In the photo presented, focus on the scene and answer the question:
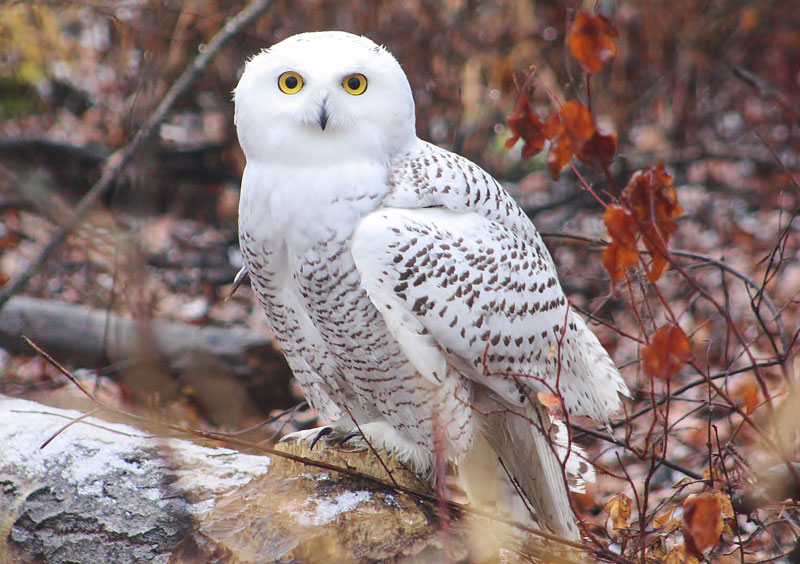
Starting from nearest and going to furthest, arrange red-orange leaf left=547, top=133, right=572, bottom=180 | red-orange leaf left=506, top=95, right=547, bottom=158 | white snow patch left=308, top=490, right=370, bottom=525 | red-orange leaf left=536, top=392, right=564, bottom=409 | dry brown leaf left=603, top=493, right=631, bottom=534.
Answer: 1. red-orange leaf left=547, top=133, right=572, bottom=180
2. red-orange leaf left=506, top=95, right=547, bottom=158
3. red-orange leaf left=536, top=392, right=564, bottom=409
4. white snow patch left=308, top=490, right=370, bottom=525
5. dry brown leaf left=603, top=493, right=631, bottom=534

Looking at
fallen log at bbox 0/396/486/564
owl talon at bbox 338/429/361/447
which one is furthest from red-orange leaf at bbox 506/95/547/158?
owl talon at bbox 338/429/361/447

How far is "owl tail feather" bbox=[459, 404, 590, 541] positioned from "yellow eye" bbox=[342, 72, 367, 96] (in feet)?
3.88

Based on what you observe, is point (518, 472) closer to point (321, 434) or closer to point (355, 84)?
point (321, 434)

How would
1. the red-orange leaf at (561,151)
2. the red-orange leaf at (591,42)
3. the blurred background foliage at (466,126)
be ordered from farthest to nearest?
the blurred background foliage at (466,126) < the red-orange leaf at (561,151) < the red-orange leaf at (591,42)

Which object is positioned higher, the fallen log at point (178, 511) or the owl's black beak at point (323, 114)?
the owl's black beak at point (323, 114)

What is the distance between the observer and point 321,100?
249 cm

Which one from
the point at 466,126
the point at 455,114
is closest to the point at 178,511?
the point at 455,114

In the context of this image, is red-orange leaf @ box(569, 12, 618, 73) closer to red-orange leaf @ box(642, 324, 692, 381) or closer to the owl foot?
red-orange leaf @ box(642, 324, 692, 381)

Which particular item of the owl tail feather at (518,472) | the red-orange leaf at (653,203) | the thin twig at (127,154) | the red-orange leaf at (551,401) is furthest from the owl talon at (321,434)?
the thin twig at (127,154)

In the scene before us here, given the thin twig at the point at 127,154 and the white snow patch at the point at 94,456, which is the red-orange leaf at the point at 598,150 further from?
the thin twig at the point at 127,154

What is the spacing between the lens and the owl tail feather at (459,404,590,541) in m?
3.00

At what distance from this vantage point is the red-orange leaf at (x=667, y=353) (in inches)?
76.4

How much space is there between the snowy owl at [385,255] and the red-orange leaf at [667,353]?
0.45 meters

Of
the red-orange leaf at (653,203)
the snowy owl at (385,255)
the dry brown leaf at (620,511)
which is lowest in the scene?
the dry brown leaf at (620,511)
